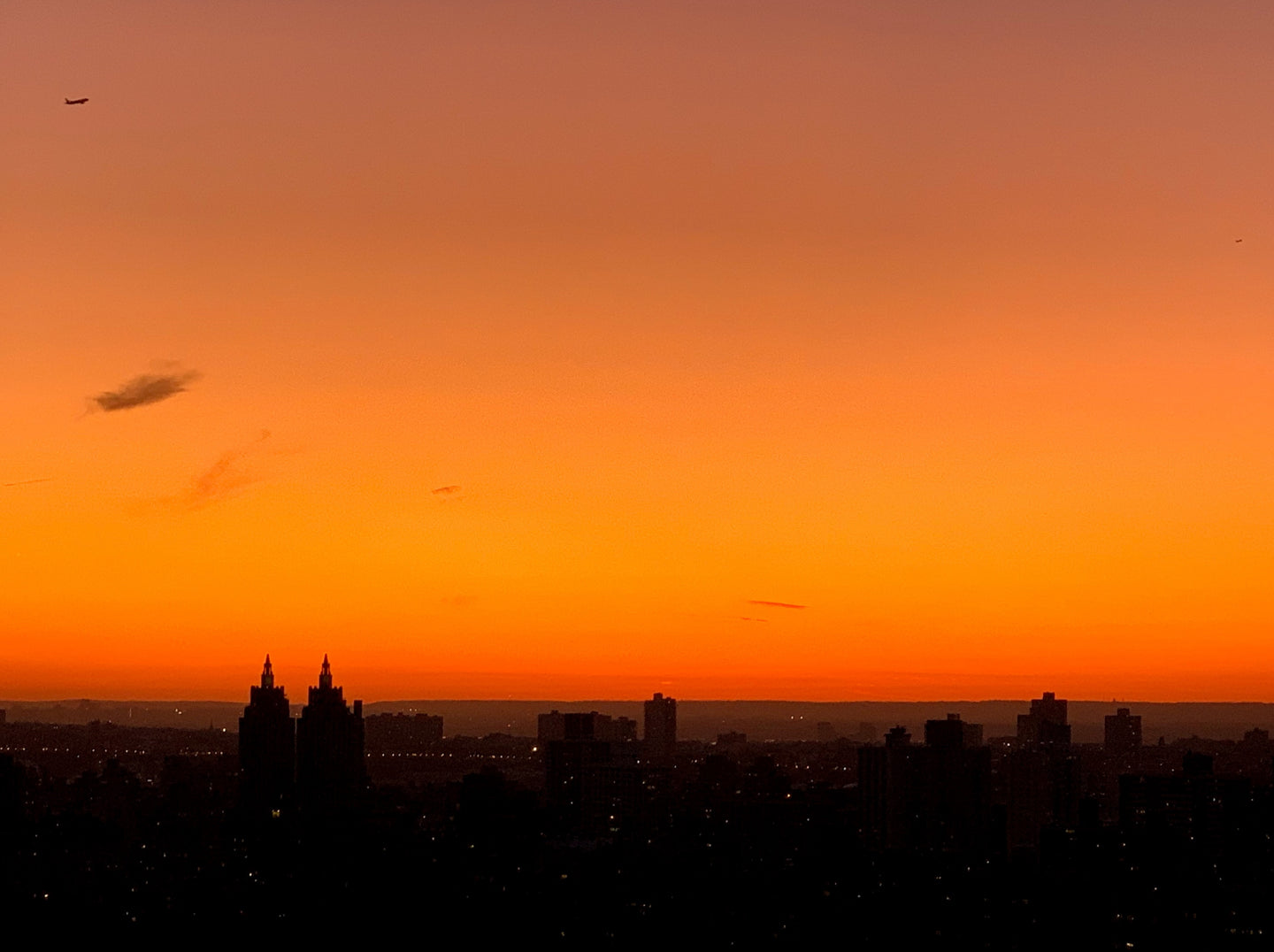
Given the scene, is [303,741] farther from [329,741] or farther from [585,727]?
[585,727]

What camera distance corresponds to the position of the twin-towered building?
201ft

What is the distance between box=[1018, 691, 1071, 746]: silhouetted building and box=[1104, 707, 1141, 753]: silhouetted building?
11.0 feet

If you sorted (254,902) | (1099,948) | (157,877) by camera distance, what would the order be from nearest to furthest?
(1099,948) → (254,902) → (157,877)

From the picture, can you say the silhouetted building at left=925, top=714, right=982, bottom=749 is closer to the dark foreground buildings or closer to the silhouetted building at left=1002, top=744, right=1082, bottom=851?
the dark foreground buildings

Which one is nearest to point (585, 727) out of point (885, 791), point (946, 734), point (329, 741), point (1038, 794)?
point (329, 741)

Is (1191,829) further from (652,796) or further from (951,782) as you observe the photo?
(652,796)

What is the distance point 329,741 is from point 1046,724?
31.7 metres

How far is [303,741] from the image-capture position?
6519cm

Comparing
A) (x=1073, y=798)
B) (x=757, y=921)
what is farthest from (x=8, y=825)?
(x=1073, y=798)

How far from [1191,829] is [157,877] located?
83.7 feet

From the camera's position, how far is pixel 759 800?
174 ft

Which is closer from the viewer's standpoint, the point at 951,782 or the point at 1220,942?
the point at 1220,942

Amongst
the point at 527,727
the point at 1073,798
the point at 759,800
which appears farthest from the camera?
the point at 527,727

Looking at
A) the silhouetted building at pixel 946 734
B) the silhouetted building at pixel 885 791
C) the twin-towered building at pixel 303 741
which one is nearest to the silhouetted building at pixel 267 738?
the twin-towered building at pixel 303 741
